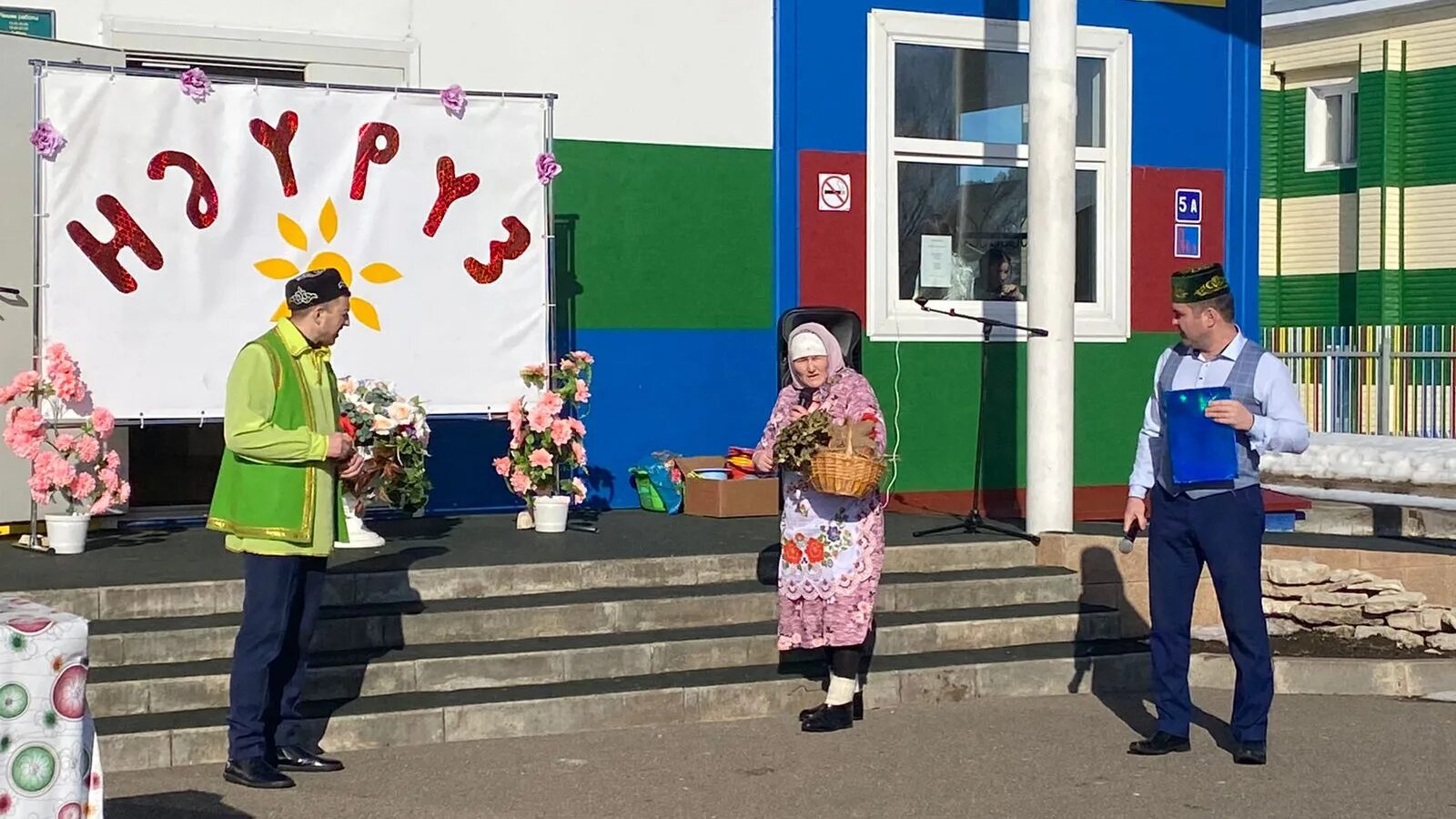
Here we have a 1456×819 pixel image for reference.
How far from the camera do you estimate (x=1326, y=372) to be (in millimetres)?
26672

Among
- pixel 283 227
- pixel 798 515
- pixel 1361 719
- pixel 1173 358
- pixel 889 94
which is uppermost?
pixel 889 94

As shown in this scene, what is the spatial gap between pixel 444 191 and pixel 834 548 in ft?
12.8

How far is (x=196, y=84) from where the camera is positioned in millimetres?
10039

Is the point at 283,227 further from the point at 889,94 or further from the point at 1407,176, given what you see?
the point at 1407,176

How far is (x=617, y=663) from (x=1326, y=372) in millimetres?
20464

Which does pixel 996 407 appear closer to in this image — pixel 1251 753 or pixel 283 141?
pixel 283 141

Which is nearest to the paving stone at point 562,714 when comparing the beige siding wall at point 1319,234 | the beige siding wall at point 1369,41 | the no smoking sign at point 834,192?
the no smoking sign at point 834,192

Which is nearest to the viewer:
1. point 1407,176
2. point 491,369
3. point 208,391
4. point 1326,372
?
point 208,391

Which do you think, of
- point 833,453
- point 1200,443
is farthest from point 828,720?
point 1200,443

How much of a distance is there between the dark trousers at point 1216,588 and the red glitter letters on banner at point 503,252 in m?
4.65

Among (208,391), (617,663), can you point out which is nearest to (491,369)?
(208,391)

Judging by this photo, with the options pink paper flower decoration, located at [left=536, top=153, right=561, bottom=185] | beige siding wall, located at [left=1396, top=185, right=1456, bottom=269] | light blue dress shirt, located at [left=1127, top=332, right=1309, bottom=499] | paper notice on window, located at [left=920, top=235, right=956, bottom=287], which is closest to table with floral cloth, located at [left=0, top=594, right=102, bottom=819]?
light blue dress shirt, located at [left=1127, top=332, right=1309, bottom=499]

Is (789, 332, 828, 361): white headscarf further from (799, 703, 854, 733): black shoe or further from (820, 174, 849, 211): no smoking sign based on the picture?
(820, 174, 849, 211): no smoking sign

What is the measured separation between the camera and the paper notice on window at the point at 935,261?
1303cm
